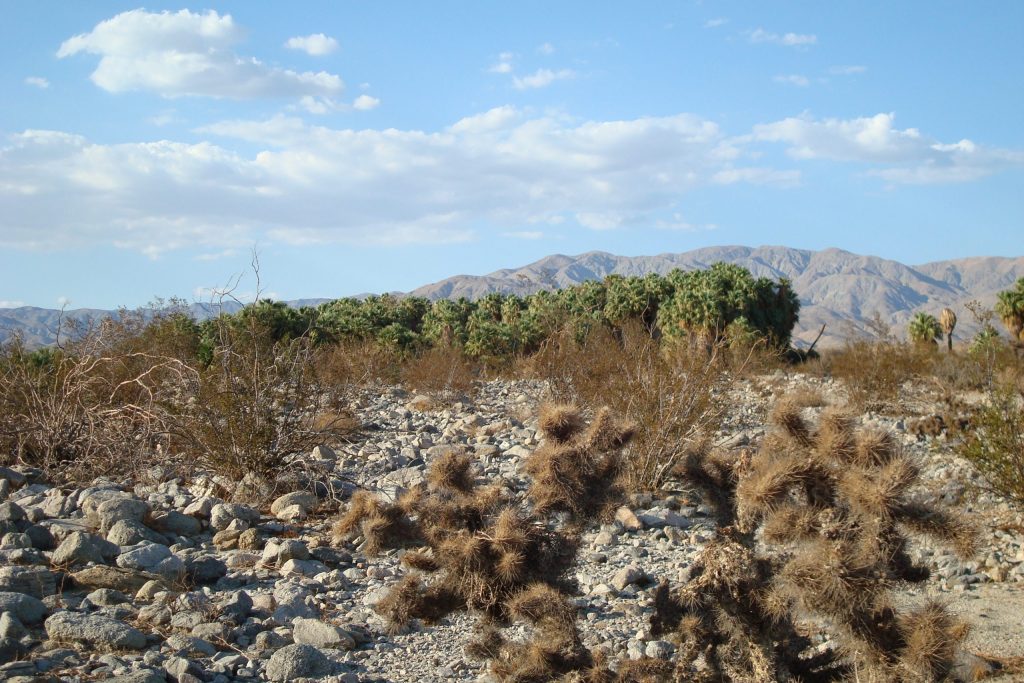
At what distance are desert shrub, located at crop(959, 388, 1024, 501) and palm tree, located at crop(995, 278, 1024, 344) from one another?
21.4 metres

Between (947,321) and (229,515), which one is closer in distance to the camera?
(229,515)

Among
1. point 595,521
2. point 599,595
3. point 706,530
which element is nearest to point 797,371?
point 706,530

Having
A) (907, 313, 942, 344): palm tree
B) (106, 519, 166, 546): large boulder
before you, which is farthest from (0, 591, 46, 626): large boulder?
(907, 313, 942, 344): palm tree

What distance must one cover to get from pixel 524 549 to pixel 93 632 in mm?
2945

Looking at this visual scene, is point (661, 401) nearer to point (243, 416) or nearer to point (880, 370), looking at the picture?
point (243, 416)

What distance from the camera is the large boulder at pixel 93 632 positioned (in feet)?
18.4

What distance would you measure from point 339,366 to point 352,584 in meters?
11.7

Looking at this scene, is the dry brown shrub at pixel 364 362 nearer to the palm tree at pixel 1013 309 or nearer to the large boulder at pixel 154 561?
the large boulder at pixel 154 561

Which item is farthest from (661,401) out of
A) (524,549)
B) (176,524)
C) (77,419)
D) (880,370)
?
(880,370)

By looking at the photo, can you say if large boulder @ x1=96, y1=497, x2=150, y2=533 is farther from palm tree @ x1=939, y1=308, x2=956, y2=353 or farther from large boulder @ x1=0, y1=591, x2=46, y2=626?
palm tree @ x1=939, y1=308, x2=956, y2=353

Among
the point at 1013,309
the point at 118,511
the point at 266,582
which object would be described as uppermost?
the point at 1013,309

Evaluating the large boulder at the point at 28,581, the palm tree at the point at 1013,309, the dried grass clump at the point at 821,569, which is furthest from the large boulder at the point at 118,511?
the palm tree at the point at 1013,309

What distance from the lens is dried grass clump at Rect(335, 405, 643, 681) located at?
181 inches

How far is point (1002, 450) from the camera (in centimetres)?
948
